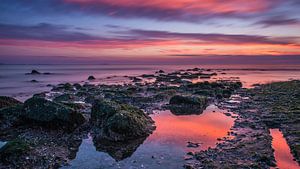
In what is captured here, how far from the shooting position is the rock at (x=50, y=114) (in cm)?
2385

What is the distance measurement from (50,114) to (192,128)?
1120 centimetres

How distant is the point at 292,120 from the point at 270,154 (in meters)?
10.1

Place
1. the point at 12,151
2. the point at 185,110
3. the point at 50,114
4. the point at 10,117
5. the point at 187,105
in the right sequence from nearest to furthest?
the point at 12,151, the point at 50,114, the point at 10,117, the point at 185,110, the point at 187,105

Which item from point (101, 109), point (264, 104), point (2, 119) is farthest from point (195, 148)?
point (264, 104)

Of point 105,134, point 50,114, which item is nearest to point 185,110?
point 105,134

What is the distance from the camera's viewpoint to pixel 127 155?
18656mm

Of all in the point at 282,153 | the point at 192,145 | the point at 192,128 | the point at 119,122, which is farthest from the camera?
the point at 192,128

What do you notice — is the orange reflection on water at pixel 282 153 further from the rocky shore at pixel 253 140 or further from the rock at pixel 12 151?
the rock at pixel 12 151

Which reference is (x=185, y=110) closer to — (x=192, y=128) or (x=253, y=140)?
(x=192, y=128)

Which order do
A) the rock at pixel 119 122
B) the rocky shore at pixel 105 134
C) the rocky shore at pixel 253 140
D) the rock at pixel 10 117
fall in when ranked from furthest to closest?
the rock at pixel 10 117 < the rock at pixel 119 122 < the rocky shore at pixel 105 134 < the rocky shore at pixel 253 140

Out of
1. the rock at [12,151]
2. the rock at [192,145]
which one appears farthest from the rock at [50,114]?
the rock at [192,145]

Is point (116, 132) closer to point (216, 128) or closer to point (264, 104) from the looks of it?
point (216, 128)

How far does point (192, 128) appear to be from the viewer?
25484 millimetres

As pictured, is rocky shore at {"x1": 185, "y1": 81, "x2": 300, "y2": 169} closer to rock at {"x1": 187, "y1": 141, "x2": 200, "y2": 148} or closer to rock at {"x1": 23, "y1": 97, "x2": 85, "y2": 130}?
rock at {"x1": 187, "y1": 141, "x2": 200, "y2": 148}
